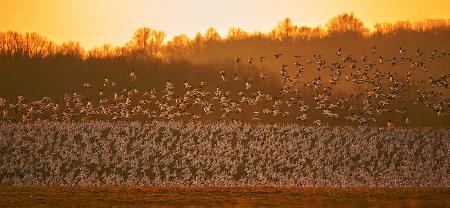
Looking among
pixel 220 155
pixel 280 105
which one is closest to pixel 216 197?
pixel 220 155

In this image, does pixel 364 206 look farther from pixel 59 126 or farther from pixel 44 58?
pixel 44 58

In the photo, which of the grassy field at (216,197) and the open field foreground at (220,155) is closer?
the grassy field at (216,197)

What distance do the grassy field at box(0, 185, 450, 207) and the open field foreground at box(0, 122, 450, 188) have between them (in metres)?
5.42

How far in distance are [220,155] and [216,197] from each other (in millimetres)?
22288

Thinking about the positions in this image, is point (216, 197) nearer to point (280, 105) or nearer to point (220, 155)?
point (220, 155)

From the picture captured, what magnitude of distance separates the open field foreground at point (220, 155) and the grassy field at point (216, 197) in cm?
542

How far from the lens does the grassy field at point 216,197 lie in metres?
33.2

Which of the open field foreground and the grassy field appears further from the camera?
the open field foreground

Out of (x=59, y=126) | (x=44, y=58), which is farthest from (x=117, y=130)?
(x=44, y=58)

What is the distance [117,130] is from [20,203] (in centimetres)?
3335

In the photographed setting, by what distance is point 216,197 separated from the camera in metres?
36.8

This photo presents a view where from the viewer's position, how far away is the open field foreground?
5053 cm

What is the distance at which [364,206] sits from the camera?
32.7 m

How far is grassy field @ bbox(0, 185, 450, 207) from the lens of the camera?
109ft
